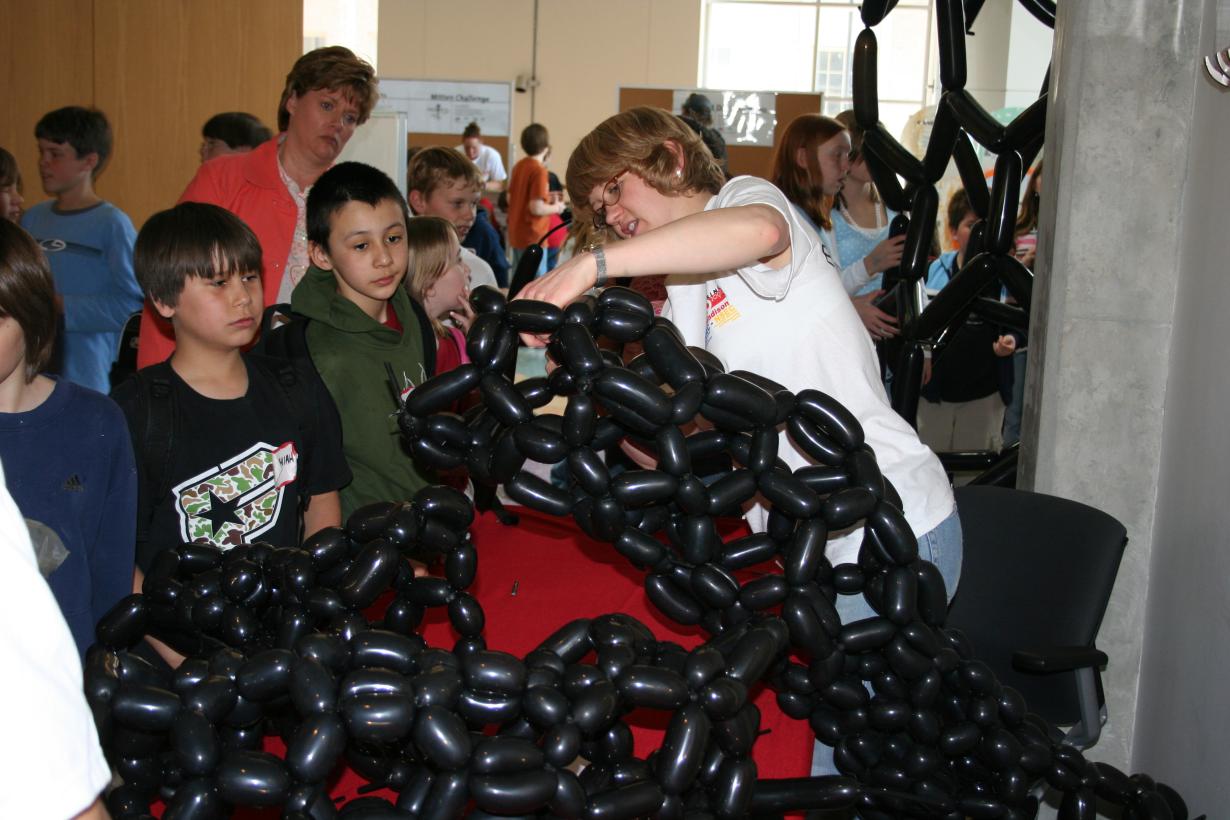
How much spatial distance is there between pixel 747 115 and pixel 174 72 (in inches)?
219

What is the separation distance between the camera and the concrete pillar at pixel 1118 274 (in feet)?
7.20

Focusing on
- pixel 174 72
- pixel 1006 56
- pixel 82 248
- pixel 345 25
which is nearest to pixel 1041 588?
pixel 82 248

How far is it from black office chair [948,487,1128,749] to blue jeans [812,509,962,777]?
42 cm

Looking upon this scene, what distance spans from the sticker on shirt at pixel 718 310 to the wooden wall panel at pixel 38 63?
3388 millimetres

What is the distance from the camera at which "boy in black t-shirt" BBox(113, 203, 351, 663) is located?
68.1 inches

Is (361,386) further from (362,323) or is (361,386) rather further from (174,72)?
(174,72)

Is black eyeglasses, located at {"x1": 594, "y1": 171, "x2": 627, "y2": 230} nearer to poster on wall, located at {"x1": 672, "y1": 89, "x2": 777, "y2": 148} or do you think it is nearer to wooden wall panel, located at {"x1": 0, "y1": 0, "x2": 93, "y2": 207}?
wooden wall panel, located at {"x1": 0, "y1": 0, "x2": 93, "y2": 207}

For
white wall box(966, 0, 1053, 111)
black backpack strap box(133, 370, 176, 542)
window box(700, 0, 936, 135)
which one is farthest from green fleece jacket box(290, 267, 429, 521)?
window box(700, 0, 936, 135)

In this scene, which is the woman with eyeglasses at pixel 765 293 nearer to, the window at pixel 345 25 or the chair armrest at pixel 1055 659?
the chair armrest at pixel 1055 659

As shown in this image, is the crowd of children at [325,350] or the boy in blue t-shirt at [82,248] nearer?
the crowd of children at [325,350]

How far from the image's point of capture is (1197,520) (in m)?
1.96

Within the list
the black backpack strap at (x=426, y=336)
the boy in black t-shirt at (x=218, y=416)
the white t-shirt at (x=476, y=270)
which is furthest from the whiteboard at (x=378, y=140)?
the boy in black t-shirt at (x=218, y=416)

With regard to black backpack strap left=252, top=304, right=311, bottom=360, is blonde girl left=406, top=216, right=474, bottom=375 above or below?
above

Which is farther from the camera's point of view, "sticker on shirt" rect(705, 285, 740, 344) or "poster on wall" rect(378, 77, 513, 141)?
"poster on wall" rect(378, 77, 513, 141)
